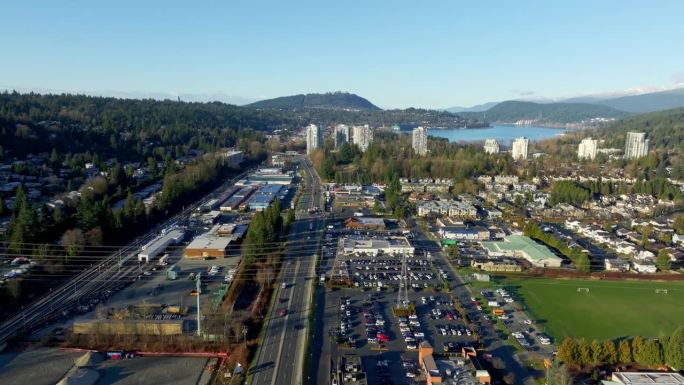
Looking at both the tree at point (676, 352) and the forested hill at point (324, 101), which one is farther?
the forested hill at point (324, 101)

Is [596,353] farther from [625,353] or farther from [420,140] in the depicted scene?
[420,140]

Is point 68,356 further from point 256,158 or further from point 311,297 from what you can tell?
point 256,158

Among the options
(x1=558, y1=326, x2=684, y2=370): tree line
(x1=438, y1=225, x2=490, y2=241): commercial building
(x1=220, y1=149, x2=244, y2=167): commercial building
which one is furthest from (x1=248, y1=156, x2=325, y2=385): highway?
(x1=220, y1=149, x2=244, y2=167): commercial building

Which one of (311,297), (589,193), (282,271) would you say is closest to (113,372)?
(311,297)

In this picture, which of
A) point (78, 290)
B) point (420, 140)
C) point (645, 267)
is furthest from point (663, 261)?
point (420, 140)

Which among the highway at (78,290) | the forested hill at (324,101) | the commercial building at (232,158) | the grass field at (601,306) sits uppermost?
the forested hill at (324,101)

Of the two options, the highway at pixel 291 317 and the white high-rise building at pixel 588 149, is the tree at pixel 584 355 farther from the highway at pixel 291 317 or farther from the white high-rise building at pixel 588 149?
the white high-rise building at pixel 588 149

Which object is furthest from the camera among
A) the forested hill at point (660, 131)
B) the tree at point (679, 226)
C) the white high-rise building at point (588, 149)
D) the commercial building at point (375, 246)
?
the forested hill at point (660, 131)

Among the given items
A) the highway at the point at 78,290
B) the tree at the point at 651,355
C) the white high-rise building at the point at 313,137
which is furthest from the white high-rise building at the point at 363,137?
the tree at the point at 651,355
